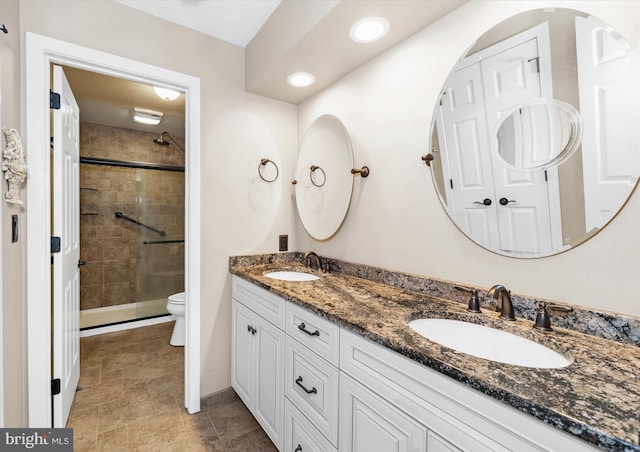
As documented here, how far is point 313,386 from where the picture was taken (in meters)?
1.23

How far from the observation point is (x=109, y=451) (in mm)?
1584

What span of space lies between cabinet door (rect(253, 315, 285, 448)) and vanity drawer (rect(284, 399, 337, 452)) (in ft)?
0.20

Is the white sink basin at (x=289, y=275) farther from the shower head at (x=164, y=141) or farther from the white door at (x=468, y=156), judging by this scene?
the shower head at (x=164, y=141)

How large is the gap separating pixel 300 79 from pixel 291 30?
37cm

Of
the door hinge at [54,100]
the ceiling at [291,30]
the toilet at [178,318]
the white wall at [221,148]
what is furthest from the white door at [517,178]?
the toilet at [178,318]

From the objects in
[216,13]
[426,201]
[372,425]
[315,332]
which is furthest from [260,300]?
[216,13]

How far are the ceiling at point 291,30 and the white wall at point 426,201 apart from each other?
9 cm

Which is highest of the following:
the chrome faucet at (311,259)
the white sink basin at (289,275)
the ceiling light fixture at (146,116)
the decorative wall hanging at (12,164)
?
the ceiling light fixture at (146,116)


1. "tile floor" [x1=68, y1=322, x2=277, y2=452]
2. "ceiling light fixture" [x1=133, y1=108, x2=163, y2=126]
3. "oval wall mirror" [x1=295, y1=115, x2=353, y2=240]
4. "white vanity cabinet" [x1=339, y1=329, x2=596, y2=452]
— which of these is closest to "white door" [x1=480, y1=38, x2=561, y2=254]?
"white vanity cabinet" [x1=339, y1=329, x2=596, y2=452]

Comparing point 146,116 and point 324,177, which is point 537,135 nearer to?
point 324,177

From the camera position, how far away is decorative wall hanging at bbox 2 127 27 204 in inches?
48.5

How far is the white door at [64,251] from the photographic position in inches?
63.4

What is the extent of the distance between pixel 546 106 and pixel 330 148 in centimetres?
123

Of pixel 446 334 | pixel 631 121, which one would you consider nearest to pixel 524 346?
pixel 446 334
